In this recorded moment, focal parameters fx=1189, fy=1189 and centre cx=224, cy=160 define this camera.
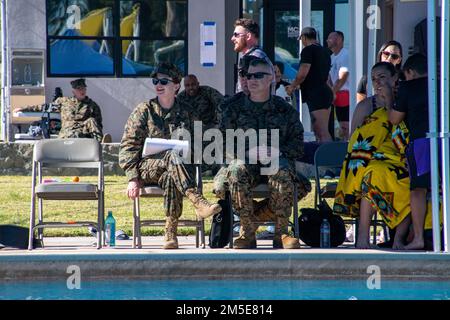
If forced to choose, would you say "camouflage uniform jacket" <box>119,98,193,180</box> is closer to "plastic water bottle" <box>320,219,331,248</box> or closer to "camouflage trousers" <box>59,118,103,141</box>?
"plastic water bottle" <box>320,219,331,248</box>

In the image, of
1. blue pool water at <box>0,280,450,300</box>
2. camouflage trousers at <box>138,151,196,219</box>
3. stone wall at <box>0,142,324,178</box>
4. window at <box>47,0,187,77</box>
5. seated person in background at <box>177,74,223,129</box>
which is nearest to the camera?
blue pool water at <box>0,280,450,300</box>

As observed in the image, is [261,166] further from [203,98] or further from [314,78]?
[314,78]

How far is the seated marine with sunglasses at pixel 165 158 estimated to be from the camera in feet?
30.6

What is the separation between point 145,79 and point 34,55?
1.67 m

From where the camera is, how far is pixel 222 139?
949cm

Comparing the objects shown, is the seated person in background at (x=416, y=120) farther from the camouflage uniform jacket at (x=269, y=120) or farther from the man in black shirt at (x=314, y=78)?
the man in black shirt at (x=314, y=78)

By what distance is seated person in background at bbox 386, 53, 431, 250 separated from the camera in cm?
900

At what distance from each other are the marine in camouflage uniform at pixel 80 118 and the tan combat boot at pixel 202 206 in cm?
516

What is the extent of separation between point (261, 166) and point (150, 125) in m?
1.05

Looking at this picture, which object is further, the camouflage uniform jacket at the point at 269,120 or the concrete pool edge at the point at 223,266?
the camouflage uniform jacket at the point at 269,120

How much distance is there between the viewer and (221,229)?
364 inches

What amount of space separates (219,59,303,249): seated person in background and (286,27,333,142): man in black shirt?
2976 millimetres

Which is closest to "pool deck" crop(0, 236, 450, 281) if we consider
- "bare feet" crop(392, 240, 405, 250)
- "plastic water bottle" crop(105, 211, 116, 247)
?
"bare feet" crop(392, 240, 405, 250)

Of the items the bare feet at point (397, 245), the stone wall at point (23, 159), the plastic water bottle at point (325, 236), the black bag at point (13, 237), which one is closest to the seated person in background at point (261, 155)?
the plastic water bottle at point (325, 236)
